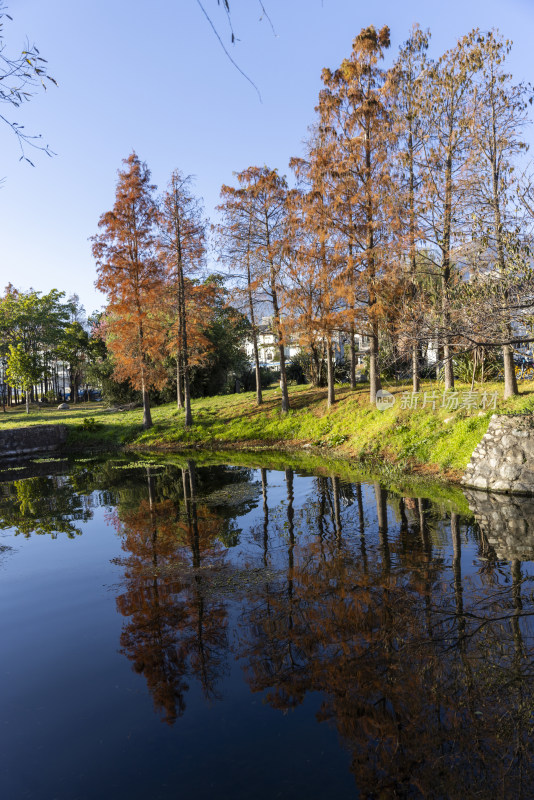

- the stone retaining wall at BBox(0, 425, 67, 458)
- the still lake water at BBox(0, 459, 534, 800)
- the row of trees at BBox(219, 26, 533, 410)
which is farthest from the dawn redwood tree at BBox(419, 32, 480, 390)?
the stone retaining wall at BBox(0, 425, 67, 458)

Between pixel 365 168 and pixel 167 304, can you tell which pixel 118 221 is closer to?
pixel 167 304

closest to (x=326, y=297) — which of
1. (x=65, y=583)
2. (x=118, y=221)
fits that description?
(x=118, y=221)

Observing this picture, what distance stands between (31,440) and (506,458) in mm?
24476

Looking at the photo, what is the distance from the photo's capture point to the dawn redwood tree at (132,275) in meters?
27.1

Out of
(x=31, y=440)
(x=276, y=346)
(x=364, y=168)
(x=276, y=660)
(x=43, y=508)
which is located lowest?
(x=43, y=508)

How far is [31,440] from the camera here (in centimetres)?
2825

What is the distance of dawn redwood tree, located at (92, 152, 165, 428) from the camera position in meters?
27.1

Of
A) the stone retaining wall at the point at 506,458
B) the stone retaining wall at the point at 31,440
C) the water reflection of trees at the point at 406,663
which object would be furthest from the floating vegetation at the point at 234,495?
the stone retaining wall at the point at 31,440

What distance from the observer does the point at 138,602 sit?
738 cm

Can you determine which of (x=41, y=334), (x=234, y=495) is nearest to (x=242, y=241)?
(x=234, y=495)

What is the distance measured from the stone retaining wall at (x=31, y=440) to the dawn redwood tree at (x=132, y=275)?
17.6ft

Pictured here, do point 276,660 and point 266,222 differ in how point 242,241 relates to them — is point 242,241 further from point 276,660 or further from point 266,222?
point 276,660

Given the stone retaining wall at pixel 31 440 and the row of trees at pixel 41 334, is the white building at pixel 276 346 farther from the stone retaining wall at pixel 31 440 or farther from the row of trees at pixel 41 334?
the row of trees at pixel 41 334

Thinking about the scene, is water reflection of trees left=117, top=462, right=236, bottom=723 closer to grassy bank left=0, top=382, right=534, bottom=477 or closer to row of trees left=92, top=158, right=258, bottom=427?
grassy bank left=0, top=382, right=534, bottom=477
